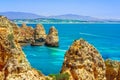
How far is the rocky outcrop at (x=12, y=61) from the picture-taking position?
13.6 metres

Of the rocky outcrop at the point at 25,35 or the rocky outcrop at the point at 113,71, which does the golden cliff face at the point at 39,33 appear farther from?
the rocky outcrop at the point at 113,71

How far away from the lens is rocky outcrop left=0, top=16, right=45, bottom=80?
44.6 ft

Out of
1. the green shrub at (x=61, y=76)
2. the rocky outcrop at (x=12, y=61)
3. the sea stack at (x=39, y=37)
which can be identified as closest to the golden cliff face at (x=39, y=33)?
the sea stack at (x=39, y=37)

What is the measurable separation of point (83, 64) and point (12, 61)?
34.3 ft

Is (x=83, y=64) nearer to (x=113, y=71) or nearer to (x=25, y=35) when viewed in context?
(x=113, y=71)

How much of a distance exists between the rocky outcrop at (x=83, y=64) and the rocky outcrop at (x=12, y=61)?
10.5 ft

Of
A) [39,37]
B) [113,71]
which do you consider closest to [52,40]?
[39,37]

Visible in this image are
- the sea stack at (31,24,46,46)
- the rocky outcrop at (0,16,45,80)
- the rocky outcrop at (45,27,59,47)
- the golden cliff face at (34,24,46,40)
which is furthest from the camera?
the golden cliff face at (34,24,46,40)

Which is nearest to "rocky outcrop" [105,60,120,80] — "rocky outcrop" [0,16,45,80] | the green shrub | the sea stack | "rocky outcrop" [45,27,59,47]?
the green shrub

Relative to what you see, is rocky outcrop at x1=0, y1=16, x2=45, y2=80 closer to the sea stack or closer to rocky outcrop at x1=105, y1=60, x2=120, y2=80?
rocky outcrop at x1=105, y1=60, x2=120, y2=80

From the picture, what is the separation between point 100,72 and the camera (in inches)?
1013

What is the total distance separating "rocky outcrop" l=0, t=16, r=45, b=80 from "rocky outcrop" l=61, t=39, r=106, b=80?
319 centimetres

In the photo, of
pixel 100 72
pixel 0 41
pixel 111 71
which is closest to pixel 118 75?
pixel 111 71

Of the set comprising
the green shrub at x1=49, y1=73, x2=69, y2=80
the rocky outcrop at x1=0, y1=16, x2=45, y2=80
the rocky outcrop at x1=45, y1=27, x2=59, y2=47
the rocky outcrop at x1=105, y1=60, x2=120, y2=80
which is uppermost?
the rocky outcrop at x1=0, y1=16, x2=45, y2=80
